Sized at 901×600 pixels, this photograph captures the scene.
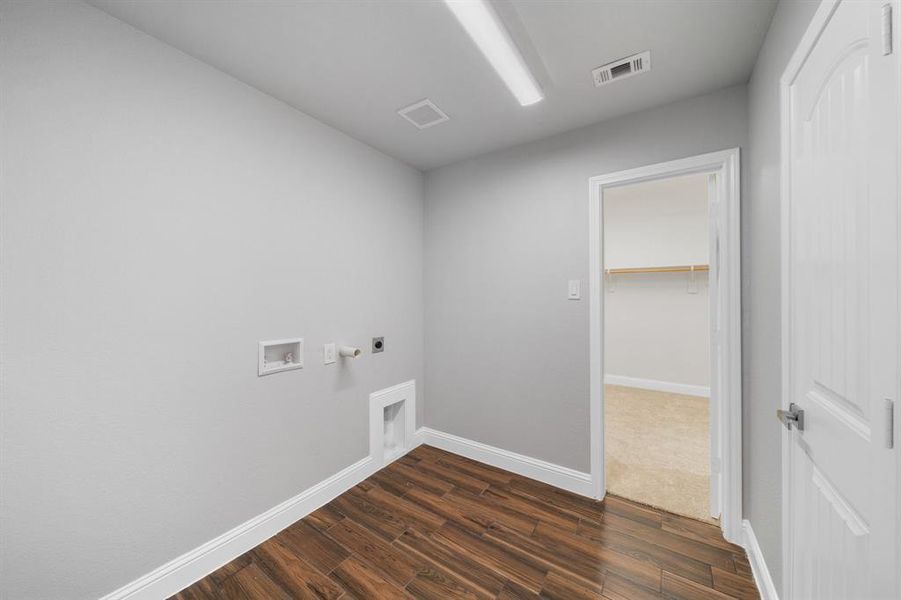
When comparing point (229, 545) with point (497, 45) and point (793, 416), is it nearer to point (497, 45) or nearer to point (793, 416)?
point (793, 416)

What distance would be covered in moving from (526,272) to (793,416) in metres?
1.58

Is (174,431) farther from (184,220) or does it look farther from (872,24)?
(872,24)

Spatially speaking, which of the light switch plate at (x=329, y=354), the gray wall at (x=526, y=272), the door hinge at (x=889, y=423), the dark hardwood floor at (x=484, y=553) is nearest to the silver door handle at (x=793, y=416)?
the door hinge at (x=889, y=423)

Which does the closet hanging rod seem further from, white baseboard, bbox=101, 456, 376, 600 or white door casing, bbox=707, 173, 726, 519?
white baseboard, bbox=101, 456, 376, 600

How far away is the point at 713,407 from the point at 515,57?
85.3 inches

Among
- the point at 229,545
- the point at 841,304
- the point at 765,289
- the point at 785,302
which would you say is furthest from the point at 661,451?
the point at 229,545

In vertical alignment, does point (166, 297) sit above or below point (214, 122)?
below

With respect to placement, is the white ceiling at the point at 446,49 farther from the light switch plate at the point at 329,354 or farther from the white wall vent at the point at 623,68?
the light switch plate at the point at 329,354

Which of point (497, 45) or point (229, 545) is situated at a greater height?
point (497, 45)

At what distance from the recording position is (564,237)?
2307 millimetres

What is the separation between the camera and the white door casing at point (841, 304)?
2.21 ft

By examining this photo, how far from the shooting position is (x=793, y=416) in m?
1.11

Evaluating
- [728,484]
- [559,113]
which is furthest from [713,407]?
[559,113]

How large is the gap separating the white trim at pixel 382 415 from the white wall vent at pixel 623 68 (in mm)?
2424
